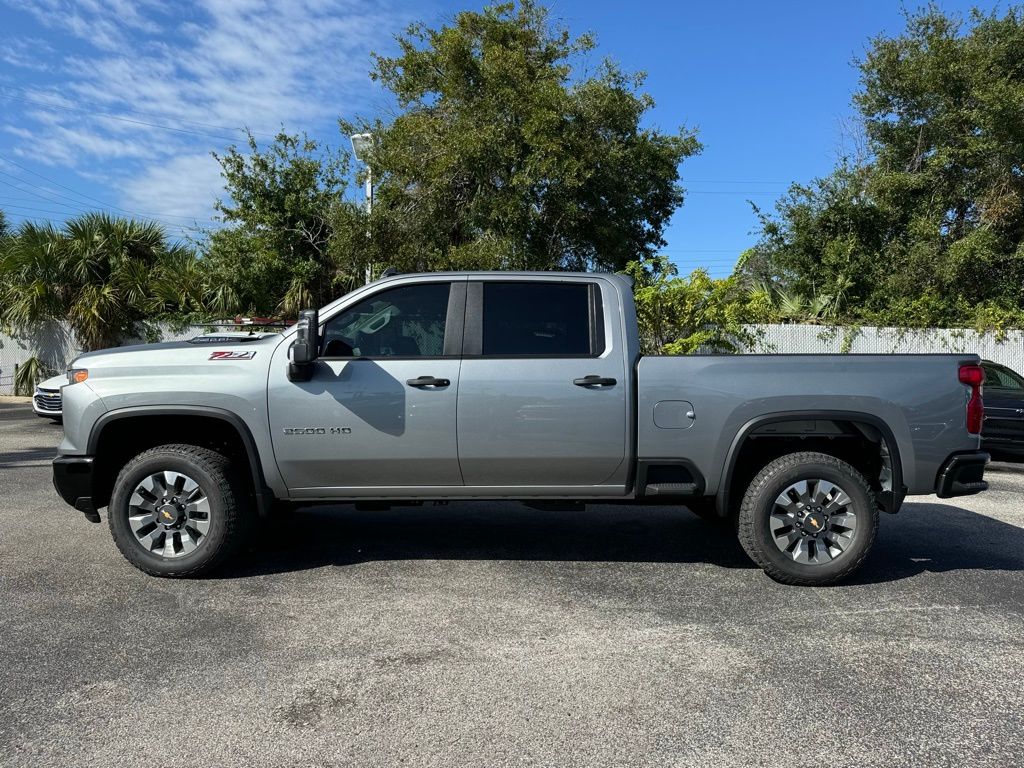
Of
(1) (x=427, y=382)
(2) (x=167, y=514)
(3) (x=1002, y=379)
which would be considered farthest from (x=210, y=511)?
(3) (x=1002, y=379)

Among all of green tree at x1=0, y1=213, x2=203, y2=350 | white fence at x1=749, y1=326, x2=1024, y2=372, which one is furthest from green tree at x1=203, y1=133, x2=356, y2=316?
white fence at x1=749, y1=326, x2=1024, y2=372

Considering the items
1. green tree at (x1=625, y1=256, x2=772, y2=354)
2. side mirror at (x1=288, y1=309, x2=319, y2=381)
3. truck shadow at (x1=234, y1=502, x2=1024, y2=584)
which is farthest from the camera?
green tree at (x1=625, y1=256, x2=772, y2=354)

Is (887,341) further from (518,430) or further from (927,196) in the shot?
(518,430)

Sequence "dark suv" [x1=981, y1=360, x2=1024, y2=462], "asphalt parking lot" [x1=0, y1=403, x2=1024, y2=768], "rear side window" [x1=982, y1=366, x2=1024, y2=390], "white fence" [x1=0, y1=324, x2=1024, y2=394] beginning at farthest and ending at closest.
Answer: "white fence" [x1=0, y1=324, x2=1024, y2=394] → "rear side window" [x1=982, y1=366, x2=1024, y2=390] → "dark suv" [x1=981, y1=360, x2=1024, y2=462] → "asphalt parking lot" [x1=0, y1=403, x2=1024, y2=768]

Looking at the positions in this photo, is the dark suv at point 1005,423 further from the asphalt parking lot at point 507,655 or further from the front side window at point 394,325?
the front side window at point 394,325

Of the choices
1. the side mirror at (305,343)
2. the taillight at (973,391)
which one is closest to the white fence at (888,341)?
the taillight at (973,391)

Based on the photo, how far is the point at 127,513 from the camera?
197 inches

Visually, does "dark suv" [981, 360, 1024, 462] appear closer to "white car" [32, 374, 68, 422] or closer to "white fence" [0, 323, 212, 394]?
"white car" [32, 374, 68, 422]

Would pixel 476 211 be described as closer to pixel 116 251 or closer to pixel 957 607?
pixel 116 251

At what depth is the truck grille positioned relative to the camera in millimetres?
12203

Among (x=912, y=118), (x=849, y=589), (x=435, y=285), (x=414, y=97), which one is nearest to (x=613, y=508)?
(x=849, y=589)

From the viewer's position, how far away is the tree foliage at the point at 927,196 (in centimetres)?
1812

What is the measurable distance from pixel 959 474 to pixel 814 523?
96 centimetres

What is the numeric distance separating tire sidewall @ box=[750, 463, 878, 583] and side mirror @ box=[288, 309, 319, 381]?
2.89 m
